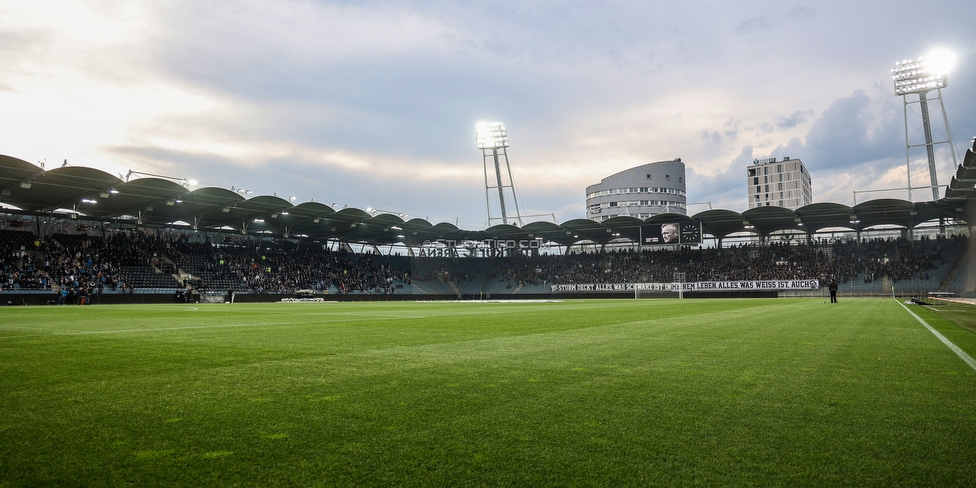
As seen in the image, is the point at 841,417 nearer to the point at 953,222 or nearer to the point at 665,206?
the point at 953,222

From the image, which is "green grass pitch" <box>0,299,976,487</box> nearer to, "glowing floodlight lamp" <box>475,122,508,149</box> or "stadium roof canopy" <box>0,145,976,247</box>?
"stadium roof canopy" <box>0,145,976,247</box>

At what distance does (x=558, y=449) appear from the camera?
9.54 feet

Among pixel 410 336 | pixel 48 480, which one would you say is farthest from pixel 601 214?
pixel 48 480

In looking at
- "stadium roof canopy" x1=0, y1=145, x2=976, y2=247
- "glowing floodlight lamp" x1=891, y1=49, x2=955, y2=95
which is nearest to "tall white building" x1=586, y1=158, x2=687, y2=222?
"stadium roof canopy" x1=0, y1=145, x2=976, y2=247

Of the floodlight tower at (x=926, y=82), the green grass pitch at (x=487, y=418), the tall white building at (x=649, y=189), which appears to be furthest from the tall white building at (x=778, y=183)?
the green grass pitch at (x=487, y=418)

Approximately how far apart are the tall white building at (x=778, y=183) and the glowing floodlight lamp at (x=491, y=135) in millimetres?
86167

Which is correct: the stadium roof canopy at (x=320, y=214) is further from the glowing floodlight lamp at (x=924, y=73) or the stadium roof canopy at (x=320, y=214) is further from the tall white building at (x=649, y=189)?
the tall white building at (x=649, y=189)

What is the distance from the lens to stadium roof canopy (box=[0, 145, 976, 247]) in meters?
36.8

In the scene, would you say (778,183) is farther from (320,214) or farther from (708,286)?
(320,214)

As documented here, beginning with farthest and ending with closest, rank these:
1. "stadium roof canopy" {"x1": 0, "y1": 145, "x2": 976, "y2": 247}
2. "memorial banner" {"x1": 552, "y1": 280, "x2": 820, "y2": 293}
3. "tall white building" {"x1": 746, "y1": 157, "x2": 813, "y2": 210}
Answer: "tall white building" {"x1": 746, "y1": 157, "x2": 813, "y2": 210}, "memorial banner" {"x1": 552, "y1": 280, "x2": 820, "y2": 293}, "stadium roof canopy" {"x1": 0, "y1": 145, "x2": 976, "y2": 247}

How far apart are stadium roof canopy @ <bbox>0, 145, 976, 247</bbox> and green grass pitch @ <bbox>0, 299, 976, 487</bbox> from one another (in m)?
31.7

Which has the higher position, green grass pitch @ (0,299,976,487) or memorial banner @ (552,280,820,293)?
green grass pitch @ (0,299,976,487)

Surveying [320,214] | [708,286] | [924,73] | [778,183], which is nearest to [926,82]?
[924,73]

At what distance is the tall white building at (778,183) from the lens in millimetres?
127812
